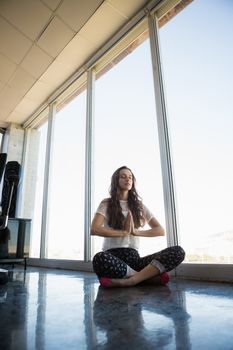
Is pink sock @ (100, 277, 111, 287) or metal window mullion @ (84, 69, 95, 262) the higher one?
metal window mullion @ (84, 69, 95, 262)

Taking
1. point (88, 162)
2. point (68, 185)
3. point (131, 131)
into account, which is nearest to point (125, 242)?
point (131, 131)

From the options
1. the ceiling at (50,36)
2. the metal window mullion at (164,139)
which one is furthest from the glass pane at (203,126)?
the ceiling at (50,36)

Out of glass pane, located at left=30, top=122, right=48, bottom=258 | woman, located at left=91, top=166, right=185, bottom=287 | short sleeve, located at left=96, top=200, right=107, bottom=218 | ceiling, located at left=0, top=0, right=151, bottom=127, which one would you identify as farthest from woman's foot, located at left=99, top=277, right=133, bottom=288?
ceiling, located at left=0, top=0, right=151, bottom=127

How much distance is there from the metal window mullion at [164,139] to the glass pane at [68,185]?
126cm

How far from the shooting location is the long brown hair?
69.0 inches

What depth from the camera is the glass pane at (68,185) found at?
3033 millimetres

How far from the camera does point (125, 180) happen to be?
1921 millimetres

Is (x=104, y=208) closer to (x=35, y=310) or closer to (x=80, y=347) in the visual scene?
(x=35, y=310)

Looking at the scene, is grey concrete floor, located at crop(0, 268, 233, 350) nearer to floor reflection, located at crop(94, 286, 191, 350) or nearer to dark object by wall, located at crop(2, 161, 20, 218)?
floor reflection, located at crop(94, 286, 191, 350)

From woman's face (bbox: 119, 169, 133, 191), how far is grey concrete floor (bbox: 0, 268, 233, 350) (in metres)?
0.84

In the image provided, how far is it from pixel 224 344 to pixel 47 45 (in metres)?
3.39

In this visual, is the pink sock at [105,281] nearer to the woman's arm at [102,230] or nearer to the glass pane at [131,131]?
the woman's arm at [102,230]

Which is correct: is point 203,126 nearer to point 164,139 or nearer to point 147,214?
point 164,139

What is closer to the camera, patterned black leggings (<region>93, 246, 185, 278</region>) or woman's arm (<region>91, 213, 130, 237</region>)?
patterned black leggings (<region>93, 246, 185, 278</region>)
